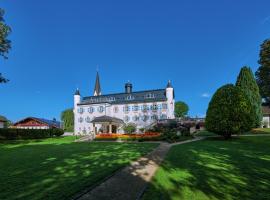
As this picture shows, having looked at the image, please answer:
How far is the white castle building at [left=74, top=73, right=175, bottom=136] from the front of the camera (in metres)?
48.0

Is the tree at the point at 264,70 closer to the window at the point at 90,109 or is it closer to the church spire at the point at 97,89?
the window at the point at 90,109

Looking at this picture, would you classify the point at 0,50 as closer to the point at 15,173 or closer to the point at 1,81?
the point at 1,81

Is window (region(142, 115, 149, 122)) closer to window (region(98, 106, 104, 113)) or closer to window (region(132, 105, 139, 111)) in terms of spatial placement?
window (region(132, 105, 139, 111))

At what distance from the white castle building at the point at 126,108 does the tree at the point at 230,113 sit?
22.2 meters

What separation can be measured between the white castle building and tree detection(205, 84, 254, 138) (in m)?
22.2

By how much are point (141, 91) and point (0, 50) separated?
34038mm

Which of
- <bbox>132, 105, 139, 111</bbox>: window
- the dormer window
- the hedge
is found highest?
the dormer window

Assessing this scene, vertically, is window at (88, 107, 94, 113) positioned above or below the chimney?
below

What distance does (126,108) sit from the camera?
51938 millimetres

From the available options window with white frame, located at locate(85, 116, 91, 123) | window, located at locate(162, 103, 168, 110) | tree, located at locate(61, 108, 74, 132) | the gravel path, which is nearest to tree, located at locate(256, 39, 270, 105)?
window, located at locate(162, 103, 168, 110)

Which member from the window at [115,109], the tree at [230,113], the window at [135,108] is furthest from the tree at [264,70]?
the window at [115,109]

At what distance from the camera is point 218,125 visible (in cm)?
2439

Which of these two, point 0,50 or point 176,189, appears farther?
point 0,50

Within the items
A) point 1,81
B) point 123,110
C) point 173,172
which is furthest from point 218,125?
point 123,110
